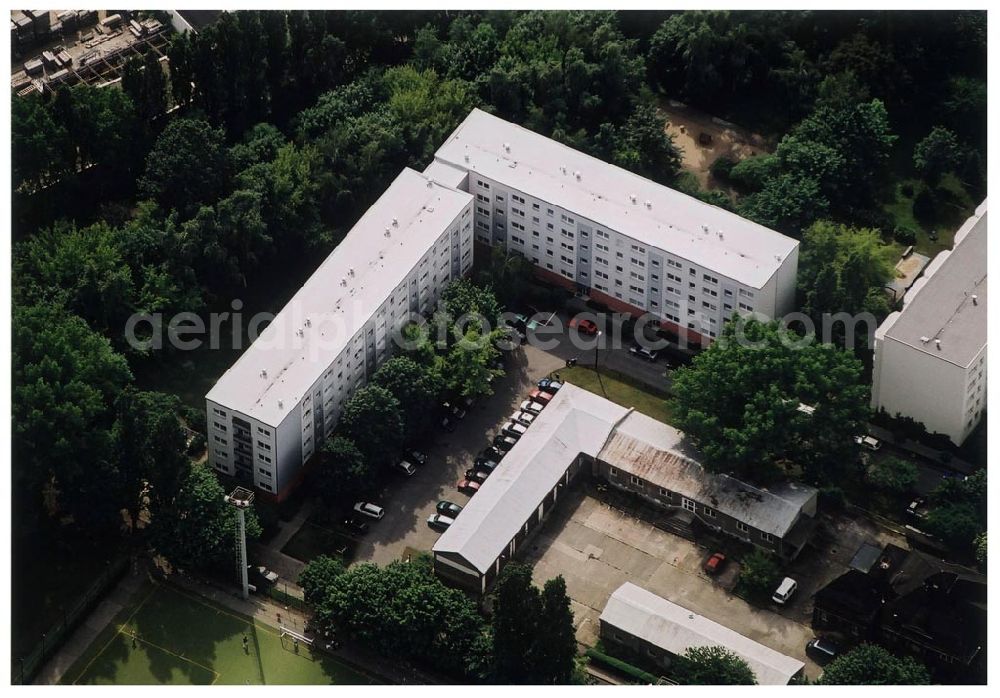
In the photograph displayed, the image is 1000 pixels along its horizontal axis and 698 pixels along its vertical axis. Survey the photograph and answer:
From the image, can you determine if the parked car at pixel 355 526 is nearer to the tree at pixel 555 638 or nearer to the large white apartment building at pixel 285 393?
the large white apartment building at pixel 285 393

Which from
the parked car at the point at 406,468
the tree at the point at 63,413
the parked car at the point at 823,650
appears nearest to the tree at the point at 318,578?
the parked car at the point at 406,468

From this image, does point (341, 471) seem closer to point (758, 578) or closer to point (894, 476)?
point (758, 578)

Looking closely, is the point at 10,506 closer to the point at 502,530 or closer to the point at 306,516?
the point at 306,516

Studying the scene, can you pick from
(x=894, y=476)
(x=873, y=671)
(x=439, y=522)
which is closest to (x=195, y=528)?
(x=439, y=522)

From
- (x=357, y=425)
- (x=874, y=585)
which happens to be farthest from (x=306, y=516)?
(x=874, y=585)

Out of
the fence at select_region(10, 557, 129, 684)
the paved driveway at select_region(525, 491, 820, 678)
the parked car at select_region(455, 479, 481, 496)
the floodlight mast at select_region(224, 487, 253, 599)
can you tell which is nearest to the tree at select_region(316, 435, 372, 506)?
the floodlight mast at select_region(224, 487, 253, 599)

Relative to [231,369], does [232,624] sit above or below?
below

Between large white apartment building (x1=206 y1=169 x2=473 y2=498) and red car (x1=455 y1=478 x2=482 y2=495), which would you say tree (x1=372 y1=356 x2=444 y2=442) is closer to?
large white apartment building (x1=206 y1=169 x2=473 y2=498)
